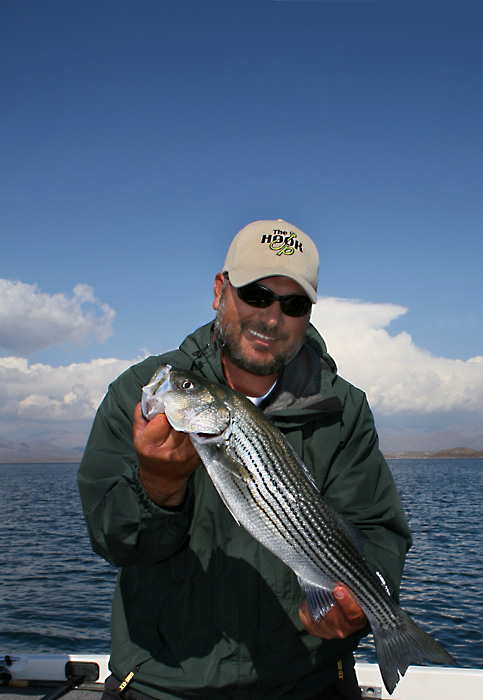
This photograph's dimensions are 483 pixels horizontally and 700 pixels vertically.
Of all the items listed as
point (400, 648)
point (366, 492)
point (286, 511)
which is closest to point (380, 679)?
point (400, 648)

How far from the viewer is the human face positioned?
4.23 meters

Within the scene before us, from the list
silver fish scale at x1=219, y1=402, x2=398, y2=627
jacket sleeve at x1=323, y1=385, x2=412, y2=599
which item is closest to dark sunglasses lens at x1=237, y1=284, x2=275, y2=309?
jacket sleeve at x1=323, y1=385, x2=412, y2=599

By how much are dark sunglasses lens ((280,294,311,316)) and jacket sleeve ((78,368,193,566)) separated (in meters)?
1.33

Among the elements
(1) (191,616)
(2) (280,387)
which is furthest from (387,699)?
(2) (280,387)

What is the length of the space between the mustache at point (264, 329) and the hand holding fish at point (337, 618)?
1.80 metres

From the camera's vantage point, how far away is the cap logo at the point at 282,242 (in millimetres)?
4309

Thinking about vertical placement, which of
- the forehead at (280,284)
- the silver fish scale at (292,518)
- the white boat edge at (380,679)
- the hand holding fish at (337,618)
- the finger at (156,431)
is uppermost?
the forehead at (280,284)

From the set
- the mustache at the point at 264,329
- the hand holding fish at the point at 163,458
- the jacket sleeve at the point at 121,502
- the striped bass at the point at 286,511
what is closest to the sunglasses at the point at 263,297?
the mustache at the point at 264,329

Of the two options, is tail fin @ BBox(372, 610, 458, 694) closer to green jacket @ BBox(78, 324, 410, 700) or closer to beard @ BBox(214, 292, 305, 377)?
green jacket @ BBox(78, 324, 410, 700)

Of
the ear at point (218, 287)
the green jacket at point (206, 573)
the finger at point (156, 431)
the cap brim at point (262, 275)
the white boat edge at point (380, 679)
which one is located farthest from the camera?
the white boat edge at point (380, 679)

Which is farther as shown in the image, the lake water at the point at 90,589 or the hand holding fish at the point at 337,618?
the lake water at the point at 90,589

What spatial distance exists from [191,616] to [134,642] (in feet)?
1.40

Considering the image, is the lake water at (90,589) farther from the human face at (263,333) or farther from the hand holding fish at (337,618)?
the human face at (263,333)

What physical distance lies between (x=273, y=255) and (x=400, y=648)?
287 cm
